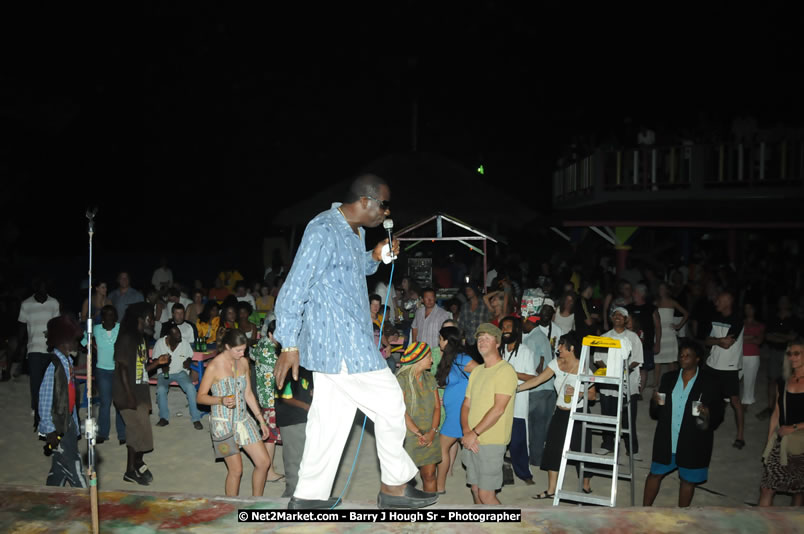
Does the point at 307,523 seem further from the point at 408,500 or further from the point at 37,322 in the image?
the point at 37,322

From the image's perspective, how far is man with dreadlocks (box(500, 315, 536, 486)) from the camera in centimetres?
732

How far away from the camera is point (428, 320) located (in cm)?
965

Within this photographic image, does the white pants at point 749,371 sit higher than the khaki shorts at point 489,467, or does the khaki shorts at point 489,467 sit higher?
the white pants at point 749,371

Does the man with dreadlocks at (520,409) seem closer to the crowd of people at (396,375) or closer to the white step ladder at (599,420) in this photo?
the crowd of people at (396,375)

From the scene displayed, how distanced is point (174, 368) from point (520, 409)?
15.0 ft

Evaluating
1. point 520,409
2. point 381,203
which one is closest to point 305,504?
point 381,203

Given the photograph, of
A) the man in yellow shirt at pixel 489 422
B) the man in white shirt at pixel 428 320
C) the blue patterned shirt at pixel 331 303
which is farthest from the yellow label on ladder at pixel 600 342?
the man in white shirt at pixel 428 320

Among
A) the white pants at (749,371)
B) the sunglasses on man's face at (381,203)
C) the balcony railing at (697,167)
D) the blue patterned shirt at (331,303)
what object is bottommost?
the white pants at (749,371)

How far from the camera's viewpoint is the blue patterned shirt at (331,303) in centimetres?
368

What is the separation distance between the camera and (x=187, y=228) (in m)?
27.3

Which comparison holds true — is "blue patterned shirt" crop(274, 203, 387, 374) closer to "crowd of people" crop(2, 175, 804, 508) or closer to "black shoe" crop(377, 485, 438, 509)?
"crowd of people" crop(2, 175, 804, 508)

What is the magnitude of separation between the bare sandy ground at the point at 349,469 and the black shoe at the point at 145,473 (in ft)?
0.27

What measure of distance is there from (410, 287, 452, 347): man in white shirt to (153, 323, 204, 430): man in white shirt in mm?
3041

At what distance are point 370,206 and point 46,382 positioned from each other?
11.8 feet
